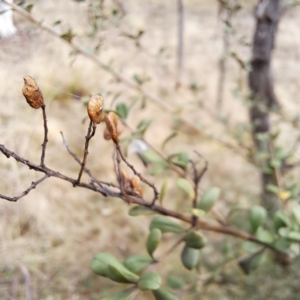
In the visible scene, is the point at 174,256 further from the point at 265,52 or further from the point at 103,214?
the point at 265,52

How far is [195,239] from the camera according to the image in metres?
0.52

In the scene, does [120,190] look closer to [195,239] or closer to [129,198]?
[129,198]

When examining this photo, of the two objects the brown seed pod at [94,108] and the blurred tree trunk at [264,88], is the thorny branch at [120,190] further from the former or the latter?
the blurred tree trunk at [264,88]

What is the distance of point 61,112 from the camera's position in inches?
50.4

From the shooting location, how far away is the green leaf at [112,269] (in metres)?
0.47

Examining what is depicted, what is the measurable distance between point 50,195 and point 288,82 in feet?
3.58

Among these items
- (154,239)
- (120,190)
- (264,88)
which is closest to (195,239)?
(154,239)

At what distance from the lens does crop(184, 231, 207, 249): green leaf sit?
1.70 feet

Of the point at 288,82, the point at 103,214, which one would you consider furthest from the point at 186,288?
the point at 288,82

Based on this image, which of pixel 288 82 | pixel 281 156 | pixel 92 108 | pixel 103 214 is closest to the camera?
pixel 92 108

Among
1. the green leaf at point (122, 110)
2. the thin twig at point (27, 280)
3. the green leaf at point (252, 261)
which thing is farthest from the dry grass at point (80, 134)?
the green leaf at point (252, 261)

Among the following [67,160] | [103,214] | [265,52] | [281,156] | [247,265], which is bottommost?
[103,214]

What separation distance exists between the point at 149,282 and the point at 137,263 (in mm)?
75

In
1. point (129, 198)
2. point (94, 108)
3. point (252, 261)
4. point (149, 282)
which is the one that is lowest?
point (252, 261)
